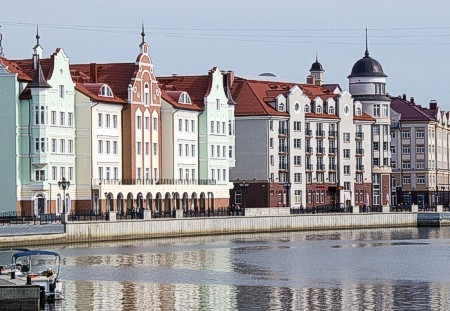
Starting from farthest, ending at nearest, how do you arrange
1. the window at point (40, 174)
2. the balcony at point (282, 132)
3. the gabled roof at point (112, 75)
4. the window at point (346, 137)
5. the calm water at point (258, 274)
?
1. the window at point (346, 137)
2. the balcony at point (282, 132)
3. the gabled roof at point (112, 75)
4. the window at point (40, 174)
5. the calm water at point (258, 274)

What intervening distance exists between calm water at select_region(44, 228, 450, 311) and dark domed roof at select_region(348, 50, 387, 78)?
53.6 metres

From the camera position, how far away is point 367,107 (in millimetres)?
177250

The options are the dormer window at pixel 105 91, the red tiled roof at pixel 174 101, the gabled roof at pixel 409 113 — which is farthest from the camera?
the gabled roof at pixel 409 113

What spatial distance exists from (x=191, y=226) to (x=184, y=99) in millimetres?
23030

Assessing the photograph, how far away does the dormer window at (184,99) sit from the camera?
474 feet

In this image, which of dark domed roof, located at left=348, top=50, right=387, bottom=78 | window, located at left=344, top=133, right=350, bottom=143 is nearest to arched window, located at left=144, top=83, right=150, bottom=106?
window, located at left=344, top=133, right=350, bottom=143

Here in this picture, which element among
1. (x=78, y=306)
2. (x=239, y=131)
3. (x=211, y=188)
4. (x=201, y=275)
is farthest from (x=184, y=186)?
(x=78, y=306)

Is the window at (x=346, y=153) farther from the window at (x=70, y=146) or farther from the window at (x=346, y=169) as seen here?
the window at (x=70, y=146)

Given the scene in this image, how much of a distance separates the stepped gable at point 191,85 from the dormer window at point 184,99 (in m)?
1.96

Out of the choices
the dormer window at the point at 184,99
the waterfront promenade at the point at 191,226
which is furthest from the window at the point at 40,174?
the dormer window at the point at 184,99

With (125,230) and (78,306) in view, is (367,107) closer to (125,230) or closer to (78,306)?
(125,230)

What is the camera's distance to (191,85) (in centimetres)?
15088

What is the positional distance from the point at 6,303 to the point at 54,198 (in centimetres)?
6305

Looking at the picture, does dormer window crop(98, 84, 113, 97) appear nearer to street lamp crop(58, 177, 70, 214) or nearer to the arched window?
the arched window
